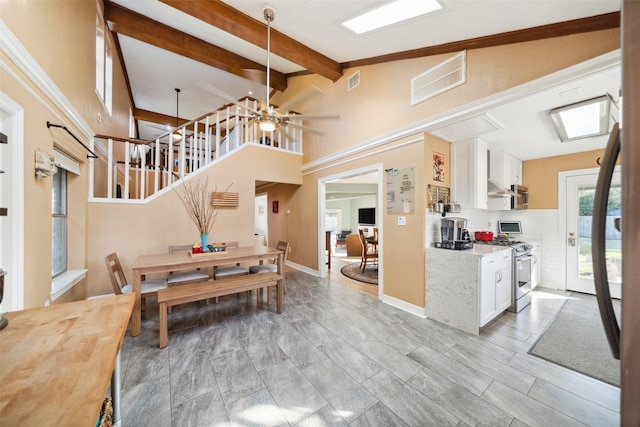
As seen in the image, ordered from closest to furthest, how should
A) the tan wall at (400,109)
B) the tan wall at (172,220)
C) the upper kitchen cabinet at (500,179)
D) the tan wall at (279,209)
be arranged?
the tan wall at (400,109) → the tan wall at (172,220) → the upper kitchen cabinet at (500,179) → the tan wall at (279,209)

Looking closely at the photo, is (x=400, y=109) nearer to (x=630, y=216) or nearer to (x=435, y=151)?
(x=435, y=151)

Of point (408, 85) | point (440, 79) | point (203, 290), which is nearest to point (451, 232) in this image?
point (440, 79)

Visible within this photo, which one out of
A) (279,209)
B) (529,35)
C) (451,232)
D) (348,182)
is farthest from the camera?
(348,182)

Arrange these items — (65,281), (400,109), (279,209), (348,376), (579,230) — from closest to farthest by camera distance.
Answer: (348,376), (65,281), (400,109), (579,230), (279,209)

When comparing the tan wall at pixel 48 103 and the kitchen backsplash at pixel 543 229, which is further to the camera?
the kitchen backsplash at pixel 543 229

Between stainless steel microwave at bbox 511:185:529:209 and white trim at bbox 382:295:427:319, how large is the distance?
2908 mm

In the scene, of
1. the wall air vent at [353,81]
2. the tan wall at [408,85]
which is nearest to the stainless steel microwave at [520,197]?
the tan wall at [408,85]

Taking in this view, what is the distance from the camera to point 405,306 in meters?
3.30

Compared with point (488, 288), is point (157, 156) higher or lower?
higher

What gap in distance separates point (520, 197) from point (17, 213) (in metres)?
6.52

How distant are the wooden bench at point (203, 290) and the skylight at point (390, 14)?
3.23 metres

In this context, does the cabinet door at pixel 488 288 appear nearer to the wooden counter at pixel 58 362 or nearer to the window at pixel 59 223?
the wooden counter at pixel 58 362

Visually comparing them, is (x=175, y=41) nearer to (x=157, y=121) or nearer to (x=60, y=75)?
(x=60, y=75)

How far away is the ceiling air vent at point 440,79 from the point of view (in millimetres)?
2707
